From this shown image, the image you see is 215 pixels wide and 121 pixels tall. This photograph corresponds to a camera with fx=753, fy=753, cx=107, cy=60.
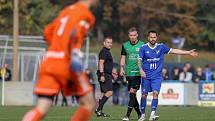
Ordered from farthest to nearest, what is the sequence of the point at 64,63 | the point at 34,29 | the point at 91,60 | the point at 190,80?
the point at 34,29 → the point at 91,60 → the point at 190,80 → the point at 64,63

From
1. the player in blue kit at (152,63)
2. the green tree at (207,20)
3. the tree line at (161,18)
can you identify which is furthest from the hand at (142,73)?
the green tree at (207,20)

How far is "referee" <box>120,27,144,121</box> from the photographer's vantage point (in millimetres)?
18328

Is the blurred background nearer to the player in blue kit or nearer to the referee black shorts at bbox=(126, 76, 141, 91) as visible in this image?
the referee black shorts at bbox=(126, 76, 141, 91)

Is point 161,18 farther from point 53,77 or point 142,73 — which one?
point 53,77

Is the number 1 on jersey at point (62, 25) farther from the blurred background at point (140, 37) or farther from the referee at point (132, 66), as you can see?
the blurred background at point (140, 37)

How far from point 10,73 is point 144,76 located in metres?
18.9

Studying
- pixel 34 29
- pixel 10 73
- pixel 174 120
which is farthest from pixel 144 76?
pixel 34 29

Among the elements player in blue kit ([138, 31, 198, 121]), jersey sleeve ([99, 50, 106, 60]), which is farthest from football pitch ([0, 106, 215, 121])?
jersey sleeve ([99, 50, 106, 60])

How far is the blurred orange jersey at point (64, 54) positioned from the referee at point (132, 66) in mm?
8079

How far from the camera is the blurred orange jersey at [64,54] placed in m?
10.1

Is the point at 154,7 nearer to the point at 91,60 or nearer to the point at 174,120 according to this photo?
the point at 91,60

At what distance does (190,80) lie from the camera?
35.5m

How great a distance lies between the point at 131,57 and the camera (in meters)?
18.8

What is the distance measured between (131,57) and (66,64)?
8787mm
